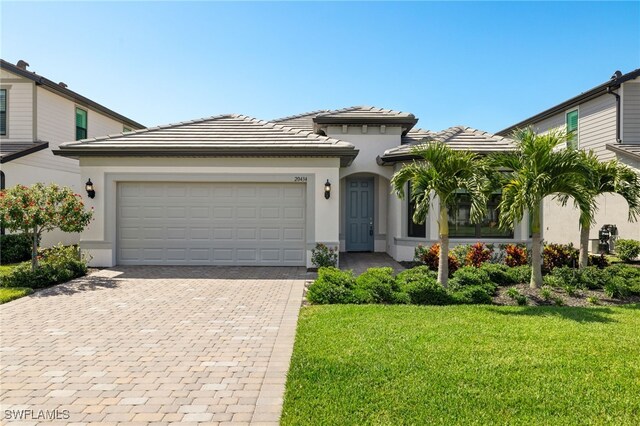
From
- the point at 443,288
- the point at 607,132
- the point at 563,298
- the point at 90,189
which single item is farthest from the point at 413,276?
the point at 607,132

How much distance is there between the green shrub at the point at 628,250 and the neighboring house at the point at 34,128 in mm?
21443

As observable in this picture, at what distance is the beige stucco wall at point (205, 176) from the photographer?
1048 cm

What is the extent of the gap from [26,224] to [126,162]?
3.01 meters

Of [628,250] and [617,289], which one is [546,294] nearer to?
[617,289]

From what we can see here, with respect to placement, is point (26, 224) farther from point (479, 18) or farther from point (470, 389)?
point (479, 18)

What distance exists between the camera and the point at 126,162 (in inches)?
416

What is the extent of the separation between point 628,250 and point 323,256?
35.4 ft

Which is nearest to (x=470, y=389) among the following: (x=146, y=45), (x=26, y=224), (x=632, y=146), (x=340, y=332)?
(x=340, y=332)

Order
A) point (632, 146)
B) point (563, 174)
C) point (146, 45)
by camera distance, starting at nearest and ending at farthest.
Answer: point (563, 174) → point (146, 45) → point (632, 146)

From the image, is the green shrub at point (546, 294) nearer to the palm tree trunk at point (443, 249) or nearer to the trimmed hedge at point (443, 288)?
the trimmed hedge at point (443, 288)

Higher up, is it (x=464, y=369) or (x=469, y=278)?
(x=469, y=278)

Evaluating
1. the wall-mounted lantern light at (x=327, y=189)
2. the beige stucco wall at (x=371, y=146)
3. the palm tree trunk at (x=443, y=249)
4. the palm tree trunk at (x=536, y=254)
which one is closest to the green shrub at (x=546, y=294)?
the palm tree trunk at (x=536, y=254)

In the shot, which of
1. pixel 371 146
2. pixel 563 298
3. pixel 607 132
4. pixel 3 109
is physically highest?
pixel 3 109

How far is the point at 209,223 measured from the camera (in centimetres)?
1081
